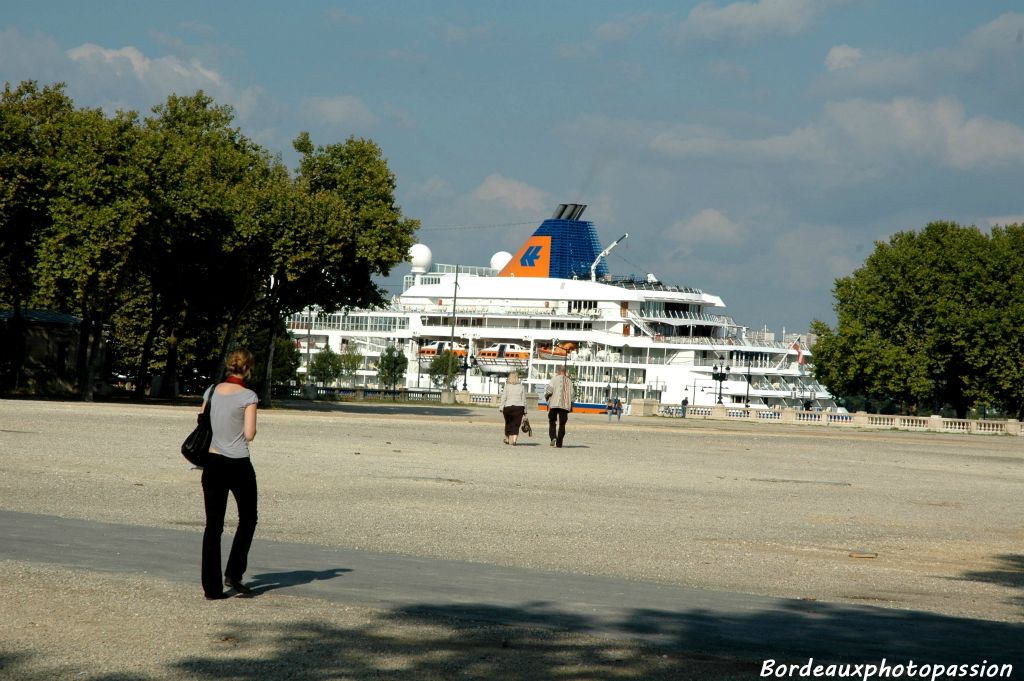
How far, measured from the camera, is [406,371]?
126875 mm

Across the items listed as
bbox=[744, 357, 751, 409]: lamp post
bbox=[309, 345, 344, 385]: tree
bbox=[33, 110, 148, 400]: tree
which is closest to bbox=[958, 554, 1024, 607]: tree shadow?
bbox=[33, 110, 148, 400]: tree

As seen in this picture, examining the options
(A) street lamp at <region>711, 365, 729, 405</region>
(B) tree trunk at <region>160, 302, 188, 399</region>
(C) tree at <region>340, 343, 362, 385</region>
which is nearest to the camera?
(B) tree trunk at <region>160, 302, 188, 399</region>

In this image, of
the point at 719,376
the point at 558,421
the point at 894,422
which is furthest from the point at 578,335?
the point at 558,421

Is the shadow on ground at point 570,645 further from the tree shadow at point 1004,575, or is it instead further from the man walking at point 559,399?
the man walking at point 559,399

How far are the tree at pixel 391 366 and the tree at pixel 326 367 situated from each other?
3.87 meters

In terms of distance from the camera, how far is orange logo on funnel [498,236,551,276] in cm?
12825

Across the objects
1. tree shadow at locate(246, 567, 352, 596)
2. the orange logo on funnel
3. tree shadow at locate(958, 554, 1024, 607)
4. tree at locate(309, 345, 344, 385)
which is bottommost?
tree shadow at locate(246, 567, 352, 596)

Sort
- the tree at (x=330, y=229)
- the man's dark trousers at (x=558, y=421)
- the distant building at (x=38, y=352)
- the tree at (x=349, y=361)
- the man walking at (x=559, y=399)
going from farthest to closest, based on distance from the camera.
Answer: the tree at (x=349, y=361)
the distant building at (x=38, y=352)
the tree at (x=330, y=229)
the man's dark trousers at (x=558, y=421)
the man walking at (x=559, y=399)

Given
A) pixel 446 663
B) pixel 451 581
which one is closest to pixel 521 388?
pixel 451 581

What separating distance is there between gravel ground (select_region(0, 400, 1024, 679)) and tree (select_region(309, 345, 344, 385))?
90992 millimetres

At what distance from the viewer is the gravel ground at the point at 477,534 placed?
629 centimetres

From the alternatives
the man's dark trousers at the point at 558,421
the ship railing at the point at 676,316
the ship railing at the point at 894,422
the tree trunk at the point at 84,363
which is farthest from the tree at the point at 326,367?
the man's dark trousers at the point at 558,421

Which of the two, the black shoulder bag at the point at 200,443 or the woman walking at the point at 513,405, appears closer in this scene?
the black shoulder bag at the point at 200,443

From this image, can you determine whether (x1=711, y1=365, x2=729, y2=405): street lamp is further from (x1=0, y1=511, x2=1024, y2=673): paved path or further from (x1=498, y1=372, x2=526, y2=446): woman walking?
(x1=0, y1=511, x2=1024, y2=673): paved path
